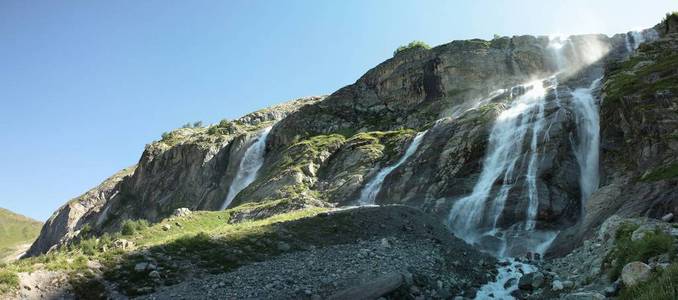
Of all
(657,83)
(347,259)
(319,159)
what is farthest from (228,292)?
(319,159)

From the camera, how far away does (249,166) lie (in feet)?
260

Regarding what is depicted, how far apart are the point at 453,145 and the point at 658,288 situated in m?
39.5

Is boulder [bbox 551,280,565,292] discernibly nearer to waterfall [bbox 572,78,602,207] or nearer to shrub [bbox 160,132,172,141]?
waterfall [bbox 572,78,602,207]

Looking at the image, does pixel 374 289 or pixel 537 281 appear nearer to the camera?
pixel 374 289

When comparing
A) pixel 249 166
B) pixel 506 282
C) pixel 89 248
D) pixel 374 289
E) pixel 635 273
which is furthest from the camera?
Result: pixel 249 166

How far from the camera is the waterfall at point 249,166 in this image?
74.0 meters

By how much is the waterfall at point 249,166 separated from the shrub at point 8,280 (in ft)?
Result: 182

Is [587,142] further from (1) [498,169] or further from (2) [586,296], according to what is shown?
(2) [586,296]

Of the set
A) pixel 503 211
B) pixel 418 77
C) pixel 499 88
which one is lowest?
pixel 503 211

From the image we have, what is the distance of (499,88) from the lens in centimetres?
7994

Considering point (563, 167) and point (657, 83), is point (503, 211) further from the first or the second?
point (657, 83)

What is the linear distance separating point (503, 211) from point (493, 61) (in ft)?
185

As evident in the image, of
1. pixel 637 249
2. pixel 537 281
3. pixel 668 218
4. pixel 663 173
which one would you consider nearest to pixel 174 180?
pixel 537 281

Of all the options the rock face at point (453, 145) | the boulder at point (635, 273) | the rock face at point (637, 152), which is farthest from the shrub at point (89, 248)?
the rock face at point (453, 145)
